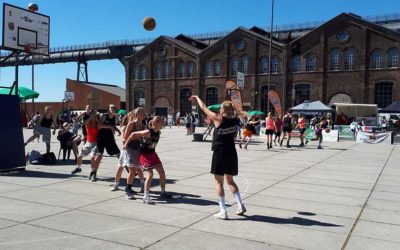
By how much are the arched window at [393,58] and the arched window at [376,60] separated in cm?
95

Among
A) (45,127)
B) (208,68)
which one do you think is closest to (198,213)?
(45,127)

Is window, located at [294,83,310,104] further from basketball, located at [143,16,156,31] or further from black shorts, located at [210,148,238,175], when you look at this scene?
black shorts, located at [210,148,238,175]

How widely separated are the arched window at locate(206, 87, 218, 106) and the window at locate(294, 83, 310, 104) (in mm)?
11662

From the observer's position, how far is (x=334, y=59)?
50781 millimetres

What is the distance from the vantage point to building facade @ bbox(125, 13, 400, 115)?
Answer: 4825 centimetres

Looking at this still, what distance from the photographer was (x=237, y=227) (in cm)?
587

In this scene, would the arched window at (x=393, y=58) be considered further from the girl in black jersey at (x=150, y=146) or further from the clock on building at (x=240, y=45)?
the girl in black jersey at (x=150, y=146)

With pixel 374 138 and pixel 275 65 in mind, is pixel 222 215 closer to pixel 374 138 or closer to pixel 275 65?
pixel 374 138

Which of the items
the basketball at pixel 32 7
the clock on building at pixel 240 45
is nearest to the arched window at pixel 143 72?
the clock on building at pixel 240 45

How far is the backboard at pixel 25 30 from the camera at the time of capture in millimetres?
12008

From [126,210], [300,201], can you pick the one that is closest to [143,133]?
[126,210]

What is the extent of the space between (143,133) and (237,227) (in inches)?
94.9

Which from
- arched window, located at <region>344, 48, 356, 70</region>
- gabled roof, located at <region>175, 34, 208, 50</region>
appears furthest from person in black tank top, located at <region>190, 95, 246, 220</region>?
gabled roof, located at <region>175, 34, 208, 50</region>

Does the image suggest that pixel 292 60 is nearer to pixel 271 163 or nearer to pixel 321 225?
pixel 271 163
